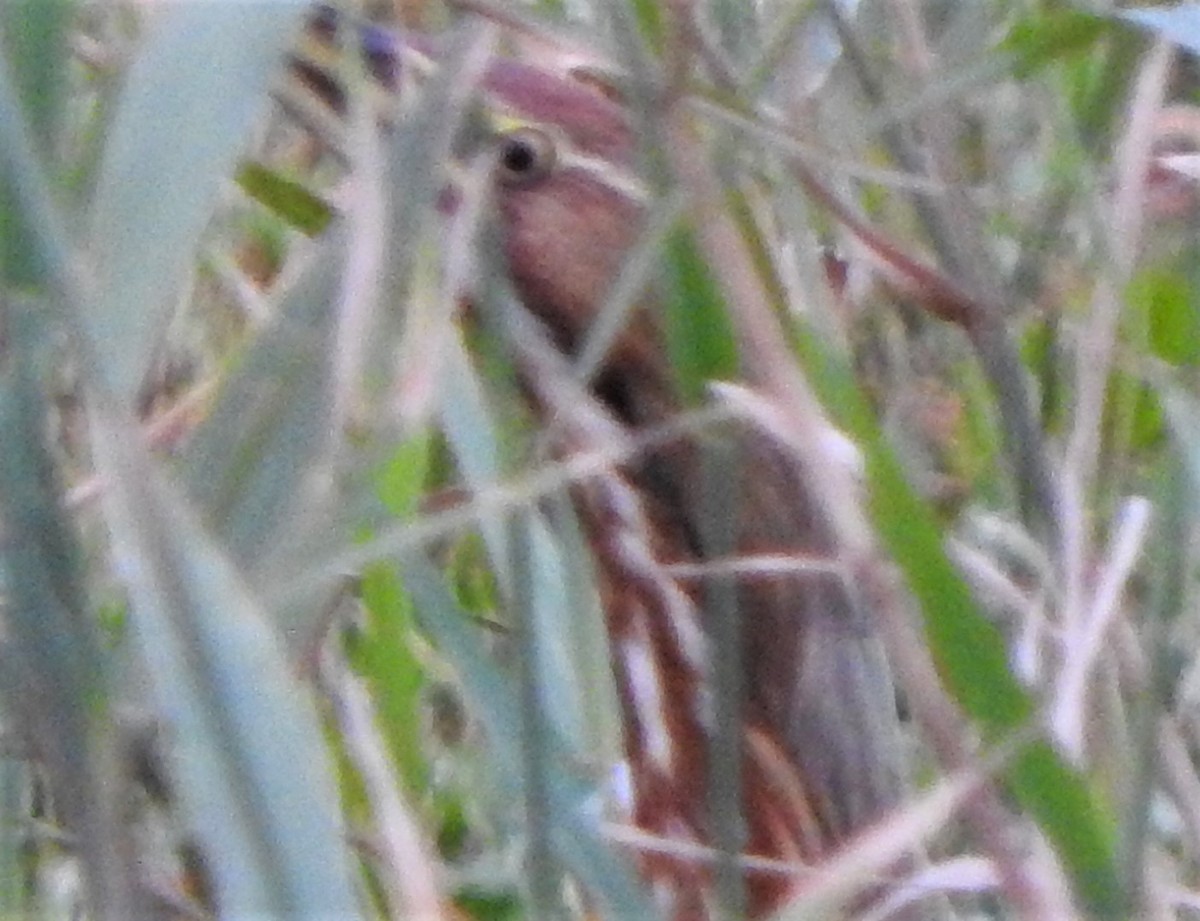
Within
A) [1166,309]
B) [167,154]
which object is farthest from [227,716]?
[1166,309]

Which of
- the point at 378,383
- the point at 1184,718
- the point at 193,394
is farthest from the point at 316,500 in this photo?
the point at 1184,718

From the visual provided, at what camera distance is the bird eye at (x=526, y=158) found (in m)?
0.55

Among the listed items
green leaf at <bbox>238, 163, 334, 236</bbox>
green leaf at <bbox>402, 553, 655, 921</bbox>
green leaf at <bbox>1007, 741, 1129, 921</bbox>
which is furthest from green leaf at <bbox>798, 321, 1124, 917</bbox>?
green leaf at <bbox>238, 163, 334, 236</bbox>

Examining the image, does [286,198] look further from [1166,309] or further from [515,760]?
[1166,309]

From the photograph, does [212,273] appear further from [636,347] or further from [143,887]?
[143,887]

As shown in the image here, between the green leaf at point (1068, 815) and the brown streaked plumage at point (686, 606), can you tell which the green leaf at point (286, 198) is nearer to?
the brown streaked plumage at point (686, 606)

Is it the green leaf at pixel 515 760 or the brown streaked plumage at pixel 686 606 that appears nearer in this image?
the green leaf at pixel 515 760

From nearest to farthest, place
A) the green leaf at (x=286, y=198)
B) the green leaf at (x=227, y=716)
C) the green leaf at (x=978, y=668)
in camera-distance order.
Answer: the green leaf at (x=227, y=716)
the green leaf at (x=978, y=668)
the green leaf at (x=286, y=198)

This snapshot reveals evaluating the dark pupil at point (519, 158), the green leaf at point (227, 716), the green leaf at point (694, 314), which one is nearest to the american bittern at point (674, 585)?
the dark pupil at point (519, 158)

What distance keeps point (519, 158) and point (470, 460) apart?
15 cm

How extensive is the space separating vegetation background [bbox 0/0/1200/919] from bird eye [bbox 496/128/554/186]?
31mm

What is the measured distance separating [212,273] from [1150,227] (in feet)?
1.08

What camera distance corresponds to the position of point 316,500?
0.35 m

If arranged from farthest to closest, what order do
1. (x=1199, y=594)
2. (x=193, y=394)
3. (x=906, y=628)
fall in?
(x=1199, y=594) < (x=193, y=394) < (x=906, y=628)
